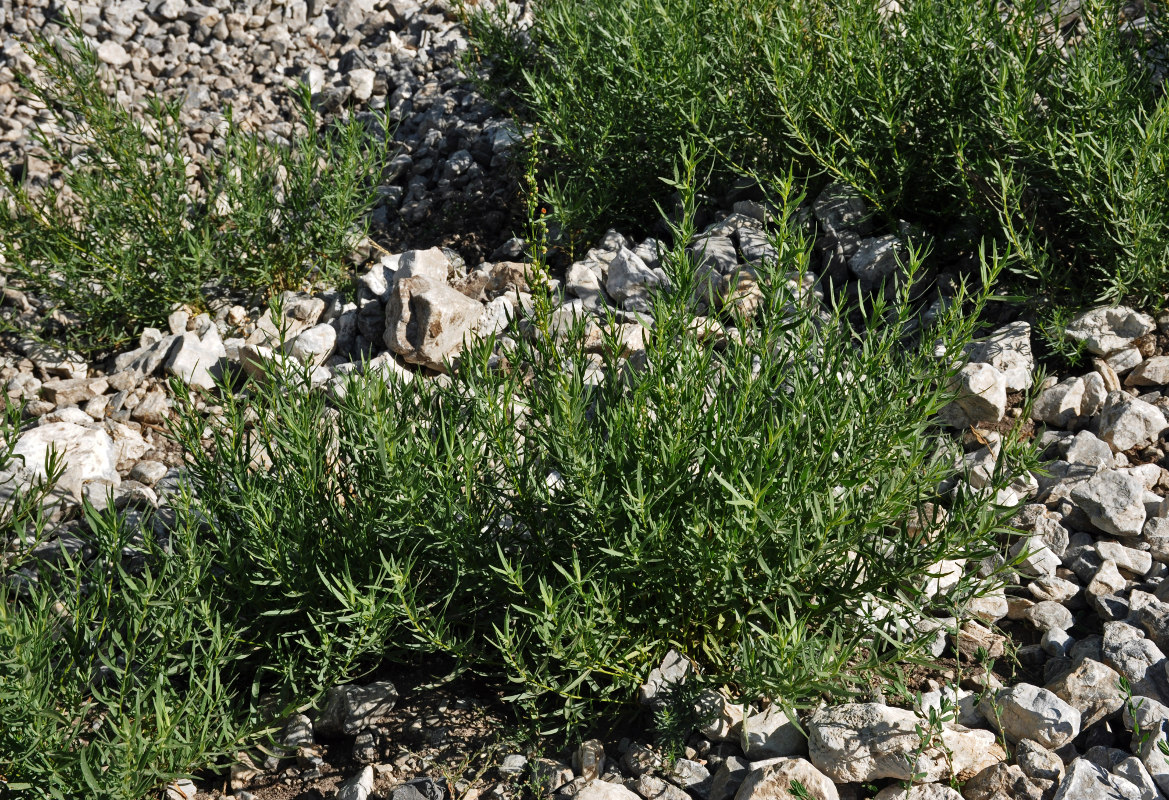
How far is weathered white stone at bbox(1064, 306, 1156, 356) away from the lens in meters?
3.39

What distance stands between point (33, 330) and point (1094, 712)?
4.44m

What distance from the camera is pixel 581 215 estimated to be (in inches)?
167

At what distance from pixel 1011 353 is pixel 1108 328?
37 cm

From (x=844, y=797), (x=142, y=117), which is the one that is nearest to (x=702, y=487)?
(x=844, y=797)

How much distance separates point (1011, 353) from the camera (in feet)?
11.2

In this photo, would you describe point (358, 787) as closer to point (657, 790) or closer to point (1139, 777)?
point (657, 790)

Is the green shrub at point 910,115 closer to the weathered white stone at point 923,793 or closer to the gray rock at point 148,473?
the weathered white stone at point 923,793

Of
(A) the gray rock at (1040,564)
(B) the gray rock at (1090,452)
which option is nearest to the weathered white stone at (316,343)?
(A) the gray rock at (1040,564)

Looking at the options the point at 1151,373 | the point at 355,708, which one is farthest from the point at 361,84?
the point at 1151,373

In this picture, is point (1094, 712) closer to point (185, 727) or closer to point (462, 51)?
point (185, 727)

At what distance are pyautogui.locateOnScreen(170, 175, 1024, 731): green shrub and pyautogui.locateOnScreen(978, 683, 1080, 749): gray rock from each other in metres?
0.27

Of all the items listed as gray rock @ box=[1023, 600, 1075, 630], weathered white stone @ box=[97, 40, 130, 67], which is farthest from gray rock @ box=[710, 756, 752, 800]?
weathered white stone @ box=[97, 40, 130, 67]

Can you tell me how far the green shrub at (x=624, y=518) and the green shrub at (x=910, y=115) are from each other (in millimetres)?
1149

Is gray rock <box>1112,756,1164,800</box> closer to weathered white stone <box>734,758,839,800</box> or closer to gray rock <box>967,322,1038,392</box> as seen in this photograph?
weathered white stone <box>734,758,839,800</box>
